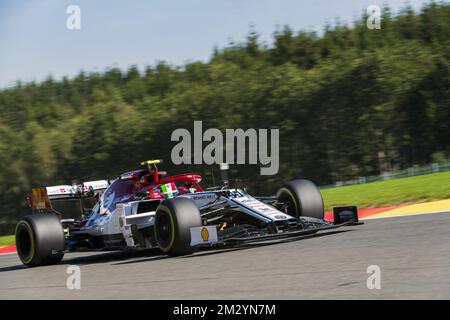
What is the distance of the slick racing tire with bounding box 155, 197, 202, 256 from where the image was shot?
9.98m

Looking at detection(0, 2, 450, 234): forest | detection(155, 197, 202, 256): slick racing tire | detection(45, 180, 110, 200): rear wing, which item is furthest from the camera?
detection(0, 2, 450, 234): forest

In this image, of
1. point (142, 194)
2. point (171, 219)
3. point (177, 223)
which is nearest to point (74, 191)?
point (142, 194)

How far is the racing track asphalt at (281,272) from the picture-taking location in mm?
6578

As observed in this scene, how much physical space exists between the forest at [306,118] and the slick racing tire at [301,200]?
4299cm

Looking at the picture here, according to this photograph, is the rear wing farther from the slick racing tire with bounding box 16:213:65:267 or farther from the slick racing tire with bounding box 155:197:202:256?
the slick racing tire with bounding box 155:197:202:256

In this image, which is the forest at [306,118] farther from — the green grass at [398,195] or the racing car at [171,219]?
the racing car at [171,219]

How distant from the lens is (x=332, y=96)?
194ft

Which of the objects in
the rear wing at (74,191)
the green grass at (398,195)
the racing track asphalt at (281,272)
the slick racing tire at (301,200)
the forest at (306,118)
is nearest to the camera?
the racing track asphalt at (281,272)

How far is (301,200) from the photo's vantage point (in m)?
11.7

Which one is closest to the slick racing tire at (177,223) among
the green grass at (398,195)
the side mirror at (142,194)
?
the side mirror at (142,194)

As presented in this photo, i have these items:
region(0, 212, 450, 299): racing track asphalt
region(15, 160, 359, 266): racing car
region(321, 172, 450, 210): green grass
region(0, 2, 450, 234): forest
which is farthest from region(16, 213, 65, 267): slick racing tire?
region(0, 2, 450, 234): forest

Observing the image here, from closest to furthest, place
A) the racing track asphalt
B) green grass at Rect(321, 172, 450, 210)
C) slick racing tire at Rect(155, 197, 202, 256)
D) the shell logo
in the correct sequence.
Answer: the racing track asphalt → slick racing tire at Rect(155, 197, 202, 256) → the shell logo → green grass at Rect(321, 172, 450, 210)
